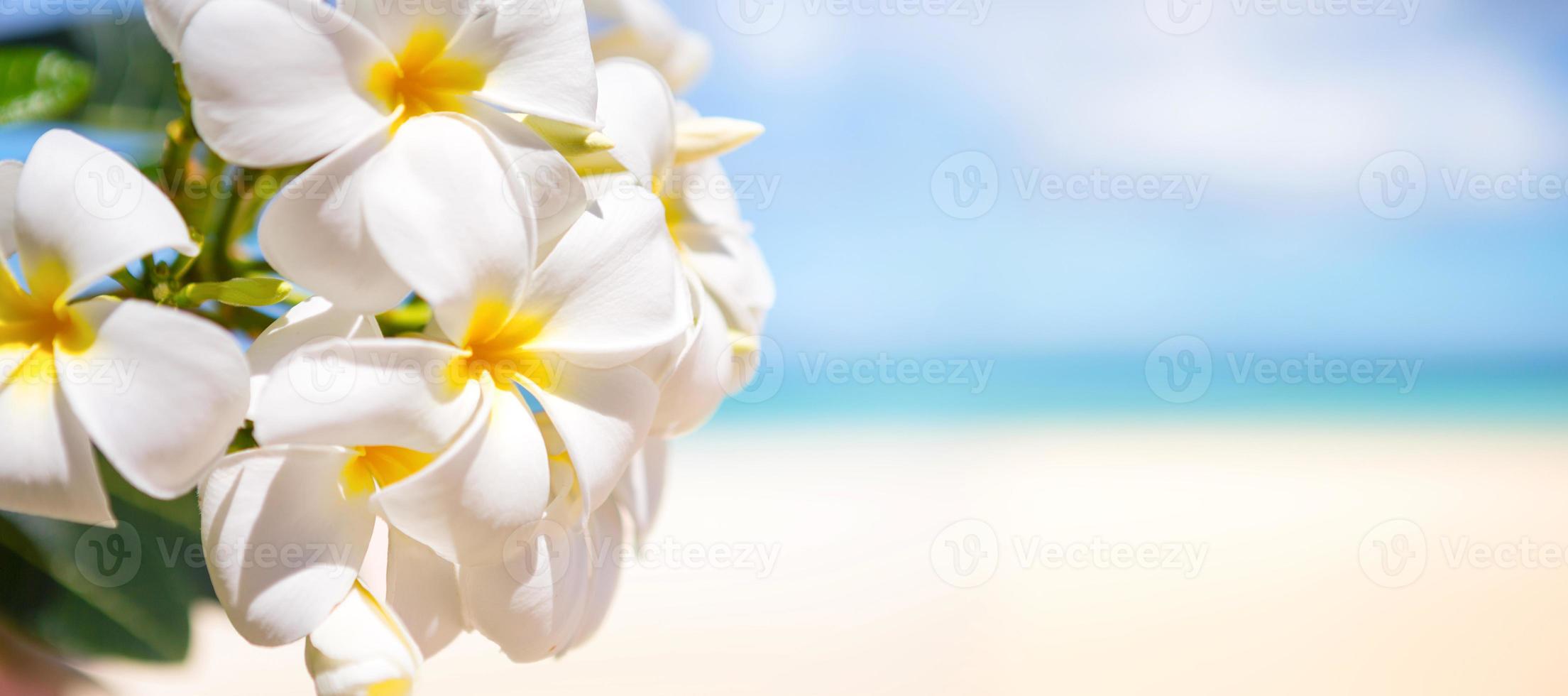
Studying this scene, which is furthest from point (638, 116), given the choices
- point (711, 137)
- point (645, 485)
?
point (645, 485)

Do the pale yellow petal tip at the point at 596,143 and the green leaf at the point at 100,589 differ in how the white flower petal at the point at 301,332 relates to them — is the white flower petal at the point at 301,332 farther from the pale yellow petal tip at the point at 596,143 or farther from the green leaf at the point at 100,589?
the green leaf at the point at 100,589

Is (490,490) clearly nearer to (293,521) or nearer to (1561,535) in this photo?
(293,521)

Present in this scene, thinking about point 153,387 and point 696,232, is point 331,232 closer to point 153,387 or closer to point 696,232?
point 153,387

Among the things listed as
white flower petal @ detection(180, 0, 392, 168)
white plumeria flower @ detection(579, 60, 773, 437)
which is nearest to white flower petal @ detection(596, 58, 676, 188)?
white plumeria flower @ detection(579, 60, 773, 437)

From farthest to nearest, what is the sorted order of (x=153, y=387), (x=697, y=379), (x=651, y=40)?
1. (x=651, y=40)
2. (x=697, y=379)
3. (x=153, y=387)

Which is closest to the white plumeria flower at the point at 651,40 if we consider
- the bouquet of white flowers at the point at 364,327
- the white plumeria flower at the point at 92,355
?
the bouquet of white flowers at the point at 364,327

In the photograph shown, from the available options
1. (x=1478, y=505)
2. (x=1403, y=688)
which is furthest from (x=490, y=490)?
(x=1478, y=505)

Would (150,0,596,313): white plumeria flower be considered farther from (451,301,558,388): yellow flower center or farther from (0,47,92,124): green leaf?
(0,47,92,124): green leaf
